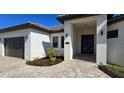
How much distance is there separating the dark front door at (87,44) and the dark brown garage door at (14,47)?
7.31 m

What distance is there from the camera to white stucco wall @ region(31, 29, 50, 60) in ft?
35.1

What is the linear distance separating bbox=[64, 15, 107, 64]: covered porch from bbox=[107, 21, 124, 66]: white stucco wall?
3.41 ft

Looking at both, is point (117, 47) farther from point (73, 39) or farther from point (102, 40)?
point (73, 39)

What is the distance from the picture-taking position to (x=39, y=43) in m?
11.7

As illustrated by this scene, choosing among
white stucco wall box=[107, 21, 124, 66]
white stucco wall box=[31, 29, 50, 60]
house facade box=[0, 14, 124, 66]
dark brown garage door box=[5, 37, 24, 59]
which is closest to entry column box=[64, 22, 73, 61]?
house facade box=[0, 14, 124, 66]

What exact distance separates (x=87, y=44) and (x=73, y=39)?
246 centimetres

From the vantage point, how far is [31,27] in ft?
34.1

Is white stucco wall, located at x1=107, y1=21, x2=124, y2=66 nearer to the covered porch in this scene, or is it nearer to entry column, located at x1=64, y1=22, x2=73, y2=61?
the covered porch

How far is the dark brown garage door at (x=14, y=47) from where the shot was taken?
11656 mm

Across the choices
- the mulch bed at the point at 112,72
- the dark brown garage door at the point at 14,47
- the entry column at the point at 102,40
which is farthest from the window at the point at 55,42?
the mulch bed at the point at 112,72

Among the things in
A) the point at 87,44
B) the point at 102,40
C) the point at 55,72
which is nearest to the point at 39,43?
the point at 87,44
